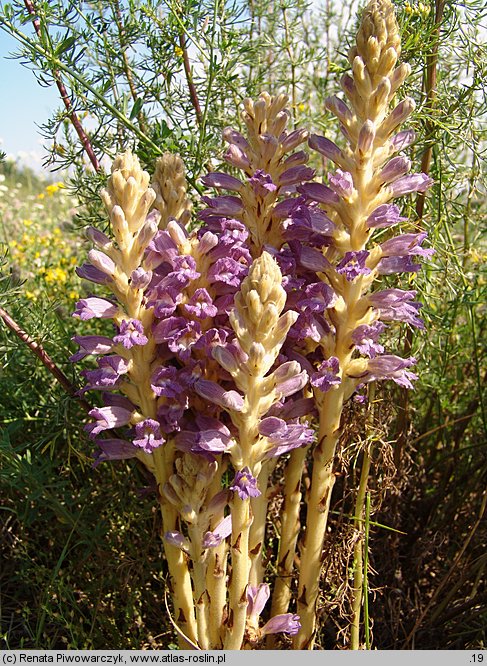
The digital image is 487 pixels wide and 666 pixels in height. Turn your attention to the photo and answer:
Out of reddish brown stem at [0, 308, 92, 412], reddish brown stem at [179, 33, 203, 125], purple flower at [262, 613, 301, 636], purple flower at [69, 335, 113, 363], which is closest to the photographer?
purple flower at [69, 335, 113, 363]

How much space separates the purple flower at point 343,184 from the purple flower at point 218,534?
104 cm

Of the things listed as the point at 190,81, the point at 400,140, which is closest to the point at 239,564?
the point at 400,140

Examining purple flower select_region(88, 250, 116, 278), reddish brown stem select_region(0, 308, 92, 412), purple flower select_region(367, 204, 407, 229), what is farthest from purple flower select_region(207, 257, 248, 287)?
reddish brown stem select_region(0, 308, 92, 412)

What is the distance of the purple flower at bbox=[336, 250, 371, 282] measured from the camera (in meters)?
1.83

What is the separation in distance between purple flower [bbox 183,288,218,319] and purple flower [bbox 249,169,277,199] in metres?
0.37

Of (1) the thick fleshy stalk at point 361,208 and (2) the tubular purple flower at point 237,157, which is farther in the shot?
(2) the tubular purple flower at point 237,157

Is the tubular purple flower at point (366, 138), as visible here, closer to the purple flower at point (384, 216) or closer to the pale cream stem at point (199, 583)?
the purple flower at point (384, 216)

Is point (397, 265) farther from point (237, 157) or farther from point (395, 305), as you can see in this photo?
point (237, 157)

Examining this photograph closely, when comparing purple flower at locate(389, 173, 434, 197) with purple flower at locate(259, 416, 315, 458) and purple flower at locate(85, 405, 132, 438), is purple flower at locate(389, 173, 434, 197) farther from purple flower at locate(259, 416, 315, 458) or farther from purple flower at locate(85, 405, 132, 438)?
purple flower at locate(85, 405, 132, 438)

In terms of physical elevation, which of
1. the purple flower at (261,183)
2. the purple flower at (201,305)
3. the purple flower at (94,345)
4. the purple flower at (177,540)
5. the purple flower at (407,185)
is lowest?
the purple flower at (177,540)

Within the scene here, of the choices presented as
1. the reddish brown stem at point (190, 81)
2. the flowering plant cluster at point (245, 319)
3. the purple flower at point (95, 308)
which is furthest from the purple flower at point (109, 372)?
the reddish brown stem at point (190, 81)

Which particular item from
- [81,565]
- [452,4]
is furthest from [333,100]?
[81,565]

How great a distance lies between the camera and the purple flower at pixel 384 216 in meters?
1.88

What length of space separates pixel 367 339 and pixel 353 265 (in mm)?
231
